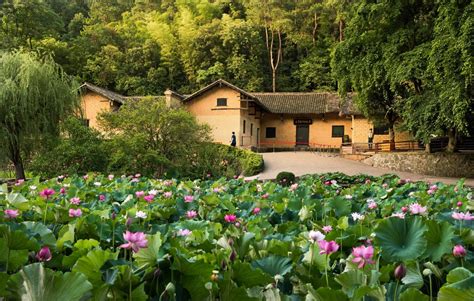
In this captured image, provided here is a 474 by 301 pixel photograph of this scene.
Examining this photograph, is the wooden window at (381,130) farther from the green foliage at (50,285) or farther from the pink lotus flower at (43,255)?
the green foliage at (50,285)

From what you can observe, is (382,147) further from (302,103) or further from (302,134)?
(302,103)

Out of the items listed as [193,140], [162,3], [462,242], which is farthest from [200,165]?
[162,3]

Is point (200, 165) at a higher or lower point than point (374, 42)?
lower

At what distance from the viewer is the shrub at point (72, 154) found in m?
14.6

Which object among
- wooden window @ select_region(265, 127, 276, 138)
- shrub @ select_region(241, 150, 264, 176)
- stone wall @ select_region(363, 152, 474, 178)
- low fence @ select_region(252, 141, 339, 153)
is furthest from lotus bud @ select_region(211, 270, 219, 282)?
wooden window @ select_region(265, 127, 276, 138)

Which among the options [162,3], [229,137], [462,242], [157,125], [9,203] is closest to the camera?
[462,242]

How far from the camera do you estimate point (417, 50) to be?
18.3 m

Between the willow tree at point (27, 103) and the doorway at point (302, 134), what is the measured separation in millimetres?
22083

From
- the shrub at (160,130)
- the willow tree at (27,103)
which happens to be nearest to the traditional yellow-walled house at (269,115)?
the shrub at (160,130)

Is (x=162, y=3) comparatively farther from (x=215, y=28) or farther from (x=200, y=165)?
(x=200, y=165)

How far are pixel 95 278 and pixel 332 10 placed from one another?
45976 millimetres

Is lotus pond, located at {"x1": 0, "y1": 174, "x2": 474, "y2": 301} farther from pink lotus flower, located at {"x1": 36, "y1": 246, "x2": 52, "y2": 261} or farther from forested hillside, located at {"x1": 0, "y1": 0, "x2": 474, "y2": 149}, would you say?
forested hillside, located at {"x1": 0, "y1": 0, "x2": 474, "y2": 149}

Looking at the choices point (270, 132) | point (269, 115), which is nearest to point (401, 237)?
point (270, 132)

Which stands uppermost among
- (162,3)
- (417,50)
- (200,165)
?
(162,3)
